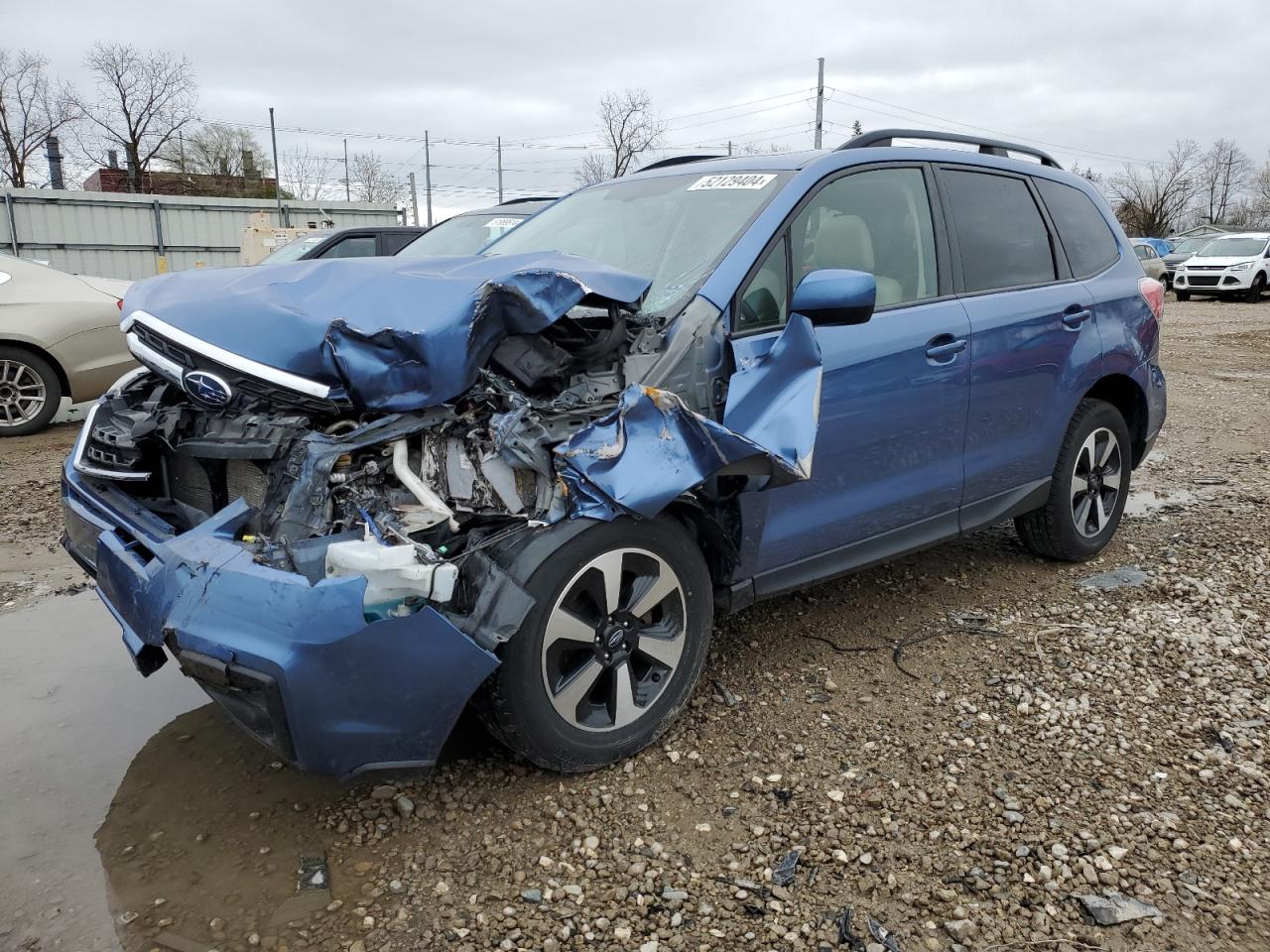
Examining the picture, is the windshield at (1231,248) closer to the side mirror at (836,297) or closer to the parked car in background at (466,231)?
the parked car in background at (466,231)

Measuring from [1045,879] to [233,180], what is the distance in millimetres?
51945

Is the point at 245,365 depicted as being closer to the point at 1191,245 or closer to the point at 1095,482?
the point at 1095,482

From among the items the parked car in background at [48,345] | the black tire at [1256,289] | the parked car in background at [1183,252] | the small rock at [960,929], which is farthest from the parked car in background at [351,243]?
the parked car in background at [1183,252]

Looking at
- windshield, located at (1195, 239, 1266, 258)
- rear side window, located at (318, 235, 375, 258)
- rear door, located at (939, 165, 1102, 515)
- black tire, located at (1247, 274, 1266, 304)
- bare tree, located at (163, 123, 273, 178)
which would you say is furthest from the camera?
bare tree, located at (163, 123, 273, 178)

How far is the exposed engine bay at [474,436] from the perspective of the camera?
2.36 metres

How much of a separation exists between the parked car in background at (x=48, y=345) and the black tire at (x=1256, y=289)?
2522cm

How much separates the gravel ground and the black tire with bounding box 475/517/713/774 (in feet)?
0.40

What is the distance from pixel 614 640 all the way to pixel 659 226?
1584 millimetres

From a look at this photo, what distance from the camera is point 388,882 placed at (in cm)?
235

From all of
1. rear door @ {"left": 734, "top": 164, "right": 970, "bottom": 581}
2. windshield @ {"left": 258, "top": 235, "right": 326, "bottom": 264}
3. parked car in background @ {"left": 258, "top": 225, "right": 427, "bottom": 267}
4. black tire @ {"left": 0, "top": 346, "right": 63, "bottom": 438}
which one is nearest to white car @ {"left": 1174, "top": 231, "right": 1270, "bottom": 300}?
parked car in background @ {"left": 258, "top": 225, "right": 427, "bottom": 267}

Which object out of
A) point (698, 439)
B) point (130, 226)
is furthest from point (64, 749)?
point (130, 226)

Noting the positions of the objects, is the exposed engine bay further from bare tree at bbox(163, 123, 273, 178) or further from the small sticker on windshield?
bare tree at bbox(163, 123, 273, 178)

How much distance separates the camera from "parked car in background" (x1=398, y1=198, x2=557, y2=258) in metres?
7.48

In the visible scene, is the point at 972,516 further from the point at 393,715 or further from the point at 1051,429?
the point at 393,715
